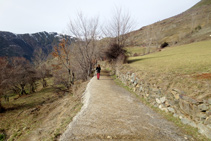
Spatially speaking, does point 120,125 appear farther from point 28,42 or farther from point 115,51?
point 28,42

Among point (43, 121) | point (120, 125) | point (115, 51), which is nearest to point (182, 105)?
point (120, 125)

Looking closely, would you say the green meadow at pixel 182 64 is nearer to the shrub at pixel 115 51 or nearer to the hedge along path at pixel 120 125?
the shrub at pixel 115 51

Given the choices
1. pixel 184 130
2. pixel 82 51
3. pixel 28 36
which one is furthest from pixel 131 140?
pixel 28 36

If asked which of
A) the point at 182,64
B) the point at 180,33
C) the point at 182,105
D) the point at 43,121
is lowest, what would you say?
the point at 43,121

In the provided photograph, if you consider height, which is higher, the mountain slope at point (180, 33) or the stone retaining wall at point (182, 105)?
the mountain slope at point (180, 33)

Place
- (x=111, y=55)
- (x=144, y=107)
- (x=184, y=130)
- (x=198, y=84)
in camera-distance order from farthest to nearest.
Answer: (x=111, y=55) → (x=144, y=107) → (x=198, y=84) → (x=184, y=130)

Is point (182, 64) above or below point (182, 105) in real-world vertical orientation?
above

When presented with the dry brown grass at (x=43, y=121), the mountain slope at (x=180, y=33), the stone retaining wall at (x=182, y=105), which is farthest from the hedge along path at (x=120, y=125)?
the mountain slope at (x=180, y=33)

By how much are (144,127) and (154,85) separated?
8.07 feet

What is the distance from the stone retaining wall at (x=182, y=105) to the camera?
2992mm

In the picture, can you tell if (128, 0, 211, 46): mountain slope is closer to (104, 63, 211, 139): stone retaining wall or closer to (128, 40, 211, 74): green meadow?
(128, 40, 211, 74): green meadow

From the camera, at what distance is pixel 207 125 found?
292 cm

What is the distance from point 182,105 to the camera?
370 centimetres

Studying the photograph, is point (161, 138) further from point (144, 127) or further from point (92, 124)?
point (92, 124)
